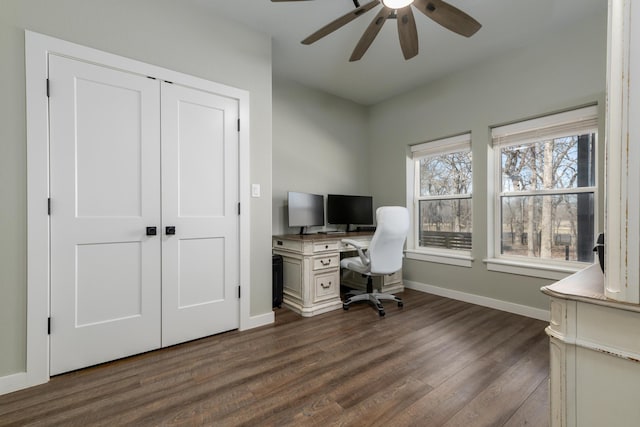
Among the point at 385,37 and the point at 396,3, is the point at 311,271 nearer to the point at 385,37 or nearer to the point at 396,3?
the point at 396,3

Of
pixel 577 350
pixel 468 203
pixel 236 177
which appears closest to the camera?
pixel 577 350

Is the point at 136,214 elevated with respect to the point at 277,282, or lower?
elevated

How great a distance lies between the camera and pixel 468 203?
11.3 feet

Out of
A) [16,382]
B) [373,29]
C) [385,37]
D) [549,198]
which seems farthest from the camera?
[549,198]

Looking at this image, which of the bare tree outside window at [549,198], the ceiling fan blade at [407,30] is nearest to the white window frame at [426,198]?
the bare tree outside window at [549,198]

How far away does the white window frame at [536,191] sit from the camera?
2570mm

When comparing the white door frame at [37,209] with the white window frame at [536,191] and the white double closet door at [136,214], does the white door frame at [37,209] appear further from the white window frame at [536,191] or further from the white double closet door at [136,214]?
the white window frame at [536,191]

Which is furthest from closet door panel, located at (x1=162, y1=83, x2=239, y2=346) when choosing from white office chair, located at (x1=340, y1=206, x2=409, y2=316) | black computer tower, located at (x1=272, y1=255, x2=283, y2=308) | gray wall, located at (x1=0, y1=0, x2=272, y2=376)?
white office chair, located at (x1=340, y1=206, x2=409, y2=316)

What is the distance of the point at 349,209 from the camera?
3908mm

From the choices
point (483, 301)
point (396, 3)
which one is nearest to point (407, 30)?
point (396, 3)

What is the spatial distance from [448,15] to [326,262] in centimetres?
230

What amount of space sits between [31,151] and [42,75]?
48cm

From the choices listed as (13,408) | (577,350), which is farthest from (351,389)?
(13,408)

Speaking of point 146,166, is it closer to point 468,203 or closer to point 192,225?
point 192,225
